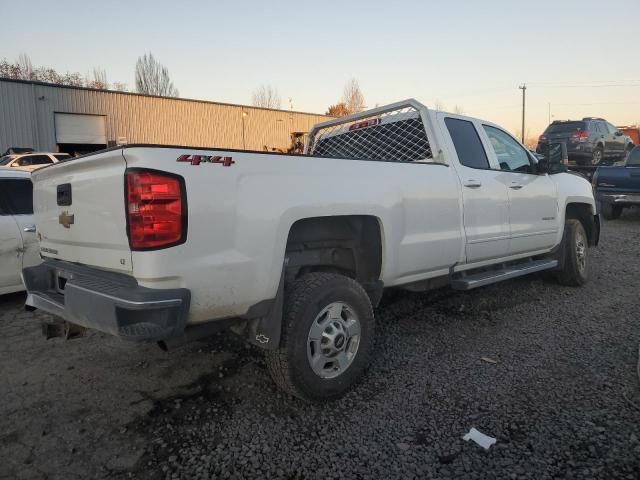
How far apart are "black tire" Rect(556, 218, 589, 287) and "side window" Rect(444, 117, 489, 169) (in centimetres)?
203

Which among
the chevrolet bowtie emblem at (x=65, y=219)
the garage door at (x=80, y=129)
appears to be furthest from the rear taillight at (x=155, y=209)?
the garage door at (x=80, y=129)

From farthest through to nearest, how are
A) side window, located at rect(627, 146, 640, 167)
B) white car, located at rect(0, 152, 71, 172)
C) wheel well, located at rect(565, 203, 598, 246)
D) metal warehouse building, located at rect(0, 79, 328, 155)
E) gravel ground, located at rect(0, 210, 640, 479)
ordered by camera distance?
metal warehouse building, located at rect(0, 79, 328, 155) < white car, located at rect(0, 152, 71, 172) < side window, located at rect(627, 146, 640, 167) < wheel well, located at rect(565, 203, 598, 246) < gravel ground, located at rect(0, 210, 640, 479)

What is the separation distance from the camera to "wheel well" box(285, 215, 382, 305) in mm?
3088

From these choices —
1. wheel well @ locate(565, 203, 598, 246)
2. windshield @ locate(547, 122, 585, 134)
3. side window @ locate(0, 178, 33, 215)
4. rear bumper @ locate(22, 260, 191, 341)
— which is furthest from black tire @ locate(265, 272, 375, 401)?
windshield @ locate(547, 122, 585, 134)

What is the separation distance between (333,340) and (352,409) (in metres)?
0.46

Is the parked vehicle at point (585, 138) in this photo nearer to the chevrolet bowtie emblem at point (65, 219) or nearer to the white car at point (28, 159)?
the chevrolet bowtie emblem at point (65, 219)

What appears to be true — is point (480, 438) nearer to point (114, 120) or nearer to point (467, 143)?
point (467, 143)

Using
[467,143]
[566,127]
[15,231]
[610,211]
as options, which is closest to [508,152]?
[467,143]

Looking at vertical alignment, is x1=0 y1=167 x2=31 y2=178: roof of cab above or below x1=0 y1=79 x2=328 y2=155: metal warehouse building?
below

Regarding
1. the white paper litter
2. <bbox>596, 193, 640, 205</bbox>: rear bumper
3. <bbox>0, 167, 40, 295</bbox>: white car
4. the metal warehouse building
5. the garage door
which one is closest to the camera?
the white paper litter

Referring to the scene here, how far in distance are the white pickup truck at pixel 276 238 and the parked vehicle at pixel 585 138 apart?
15.5m

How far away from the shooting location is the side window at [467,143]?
4305 mm

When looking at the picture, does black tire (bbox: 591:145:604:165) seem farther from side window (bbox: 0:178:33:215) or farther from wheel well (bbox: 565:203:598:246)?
side window (bbox: 0:178:33:215)

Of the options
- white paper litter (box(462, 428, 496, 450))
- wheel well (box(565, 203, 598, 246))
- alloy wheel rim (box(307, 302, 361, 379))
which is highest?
wheel well (box(565, 203, 598, 246))
